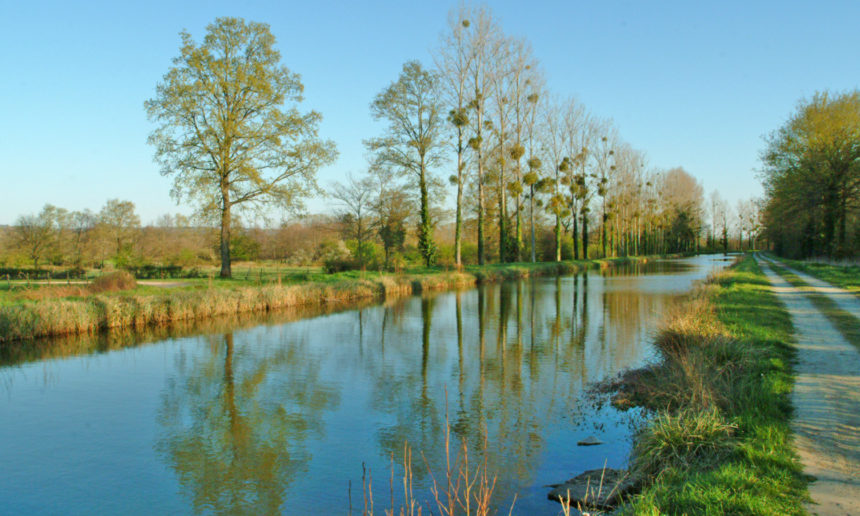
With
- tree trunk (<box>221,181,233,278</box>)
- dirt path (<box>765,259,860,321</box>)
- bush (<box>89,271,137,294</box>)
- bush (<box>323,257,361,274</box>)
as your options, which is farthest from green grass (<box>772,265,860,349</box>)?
tree trunk (<box>221,181,233,278</box>)

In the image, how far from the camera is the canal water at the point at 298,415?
16.6 ft

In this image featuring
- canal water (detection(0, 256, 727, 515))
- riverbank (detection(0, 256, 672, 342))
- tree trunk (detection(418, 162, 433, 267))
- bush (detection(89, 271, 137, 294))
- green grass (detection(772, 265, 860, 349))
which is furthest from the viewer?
tree trunk (detection(418, 162, 433, 267))

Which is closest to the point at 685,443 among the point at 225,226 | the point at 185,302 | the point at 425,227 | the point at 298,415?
the point at 298,415

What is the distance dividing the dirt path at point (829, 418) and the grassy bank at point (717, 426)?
4.8 inches

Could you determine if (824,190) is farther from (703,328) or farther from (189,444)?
(189,444)

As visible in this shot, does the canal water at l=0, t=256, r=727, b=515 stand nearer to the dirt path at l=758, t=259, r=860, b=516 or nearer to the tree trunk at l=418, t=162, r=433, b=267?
the dirt path at l=758, t=259, r=860, b=516

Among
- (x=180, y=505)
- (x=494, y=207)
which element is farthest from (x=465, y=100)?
(x=180, y=505)

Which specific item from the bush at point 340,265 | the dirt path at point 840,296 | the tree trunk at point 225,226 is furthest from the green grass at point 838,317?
the tree trunk at point 225,226

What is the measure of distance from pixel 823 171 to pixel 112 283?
105 ft

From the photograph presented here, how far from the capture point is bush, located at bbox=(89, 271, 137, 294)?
1673 cm

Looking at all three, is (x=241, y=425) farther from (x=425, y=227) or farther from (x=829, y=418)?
(x=425, y=227)

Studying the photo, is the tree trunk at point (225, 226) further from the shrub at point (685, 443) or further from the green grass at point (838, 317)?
the shrub at point (685, 443)

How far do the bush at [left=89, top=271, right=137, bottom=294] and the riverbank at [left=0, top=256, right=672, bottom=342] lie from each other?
1.59ft

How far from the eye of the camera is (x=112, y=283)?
17281 millimetres
